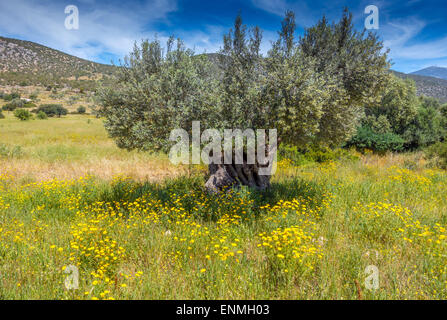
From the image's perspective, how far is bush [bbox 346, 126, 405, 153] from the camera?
2123 cm

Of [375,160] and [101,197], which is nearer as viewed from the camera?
[101,197]

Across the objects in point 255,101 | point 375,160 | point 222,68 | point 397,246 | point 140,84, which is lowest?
point 397,246

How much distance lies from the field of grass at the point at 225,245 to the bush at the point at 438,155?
309 inches

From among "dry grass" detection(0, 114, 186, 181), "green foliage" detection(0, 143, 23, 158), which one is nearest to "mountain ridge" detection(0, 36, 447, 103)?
"green foliage" detection(0, 143, 23, 158)

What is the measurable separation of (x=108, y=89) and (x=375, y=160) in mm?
19078

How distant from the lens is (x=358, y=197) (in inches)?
332

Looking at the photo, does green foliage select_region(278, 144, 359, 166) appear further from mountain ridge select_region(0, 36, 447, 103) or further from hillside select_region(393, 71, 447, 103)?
hillside select_region(393, 71, 447, 103)

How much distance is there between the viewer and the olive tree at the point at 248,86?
5.81 m

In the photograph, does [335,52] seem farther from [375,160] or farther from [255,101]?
[375,160]

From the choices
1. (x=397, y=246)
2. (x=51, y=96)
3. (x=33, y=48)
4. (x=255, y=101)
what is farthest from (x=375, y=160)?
(x=33, y=48)

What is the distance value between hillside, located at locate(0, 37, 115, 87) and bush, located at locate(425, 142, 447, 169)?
94.2 meters

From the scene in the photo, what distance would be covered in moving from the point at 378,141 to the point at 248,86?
20821mm

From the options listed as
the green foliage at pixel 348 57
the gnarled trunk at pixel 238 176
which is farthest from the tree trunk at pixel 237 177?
the green foliage at pixel 348 57

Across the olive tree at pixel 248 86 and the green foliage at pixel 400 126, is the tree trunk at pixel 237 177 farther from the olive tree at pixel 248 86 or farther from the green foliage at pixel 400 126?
the green foliage at pixel 400 126
